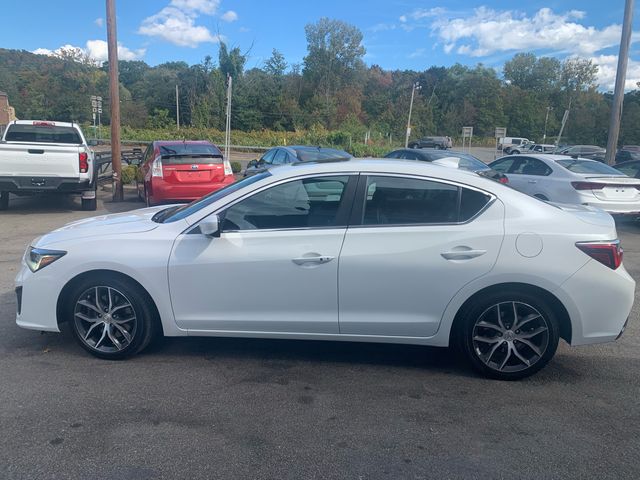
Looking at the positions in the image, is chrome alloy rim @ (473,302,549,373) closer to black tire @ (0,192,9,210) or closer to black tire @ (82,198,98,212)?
black tire @ (82,198,98,212)

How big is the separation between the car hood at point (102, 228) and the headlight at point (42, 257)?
0.07m

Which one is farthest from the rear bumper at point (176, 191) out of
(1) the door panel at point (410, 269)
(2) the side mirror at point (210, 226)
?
(1) the door panel at point (410, 269)

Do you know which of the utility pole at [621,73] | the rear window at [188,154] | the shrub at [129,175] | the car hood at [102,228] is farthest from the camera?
the shrub at [129,175]

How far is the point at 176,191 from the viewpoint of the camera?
11180 millimetres

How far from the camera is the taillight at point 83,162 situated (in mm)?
11516

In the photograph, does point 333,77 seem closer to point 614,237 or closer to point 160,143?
point 160,143

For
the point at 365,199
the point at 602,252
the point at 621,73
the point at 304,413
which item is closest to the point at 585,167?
the point at 621,73

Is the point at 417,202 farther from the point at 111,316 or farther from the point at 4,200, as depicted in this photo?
the point at 4,200

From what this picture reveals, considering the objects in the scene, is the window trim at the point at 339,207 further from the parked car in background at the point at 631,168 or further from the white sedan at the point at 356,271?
the parked car in background at the point at 631,168

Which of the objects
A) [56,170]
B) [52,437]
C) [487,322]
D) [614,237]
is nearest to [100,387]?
[52,437]

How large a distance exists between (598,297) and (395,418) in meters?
1.74

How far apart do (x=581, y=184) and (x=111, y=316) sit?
904 cm

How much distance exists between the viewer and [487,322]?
408cm

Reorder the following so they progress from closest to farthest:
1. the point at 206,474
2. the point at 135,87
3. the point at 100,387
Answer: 1. the point at 206,474
2. the point at 100,387
3. the point at 135,87
